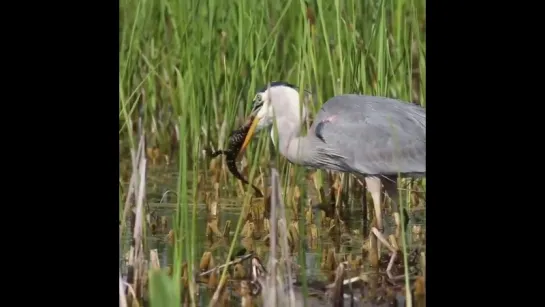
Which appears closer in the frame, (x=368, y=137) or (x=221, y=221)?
(x=221, y=221)

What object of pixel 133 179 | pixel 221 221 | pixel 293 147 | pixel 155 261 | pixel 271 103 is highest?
pixel 271 103

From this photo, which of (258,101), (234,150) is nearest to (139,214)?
(234,150)

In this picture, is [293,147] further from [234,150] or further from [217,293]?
[217,293]

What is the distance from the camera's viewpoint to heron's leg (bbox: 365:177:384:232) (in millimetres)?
3273

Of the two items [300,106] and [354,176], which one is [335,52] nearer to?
[300,106]

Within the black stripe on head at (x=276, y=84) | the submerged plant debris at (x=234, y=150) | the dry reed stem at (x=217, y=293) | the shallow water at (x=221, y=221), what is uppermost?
the black stripe on head at (x=276, y=84)

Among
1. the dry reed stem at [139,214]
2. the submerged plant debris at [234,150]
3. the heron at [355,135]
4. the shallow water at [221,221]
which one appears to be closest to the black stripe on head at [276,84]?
the heron at [355,135]

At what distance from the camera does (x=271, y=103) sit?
3316 mm

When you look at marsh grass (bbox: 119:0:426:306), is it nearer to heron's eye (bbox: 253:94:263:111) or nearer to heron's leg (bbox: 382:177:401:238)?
heron's eye (bbox: 253:94:263:111)

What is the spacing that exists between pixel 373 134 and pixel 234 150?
19.1 inches

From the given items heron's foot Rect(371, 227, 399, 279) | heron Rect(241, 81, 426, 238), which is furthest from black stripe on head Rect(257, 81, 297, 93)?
heron's foot Rect(371, 227, 399, 279)

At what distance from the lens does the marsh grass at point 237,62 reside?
3.29 metres

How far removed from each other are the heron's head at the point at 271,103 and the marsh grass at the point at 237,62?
27mm

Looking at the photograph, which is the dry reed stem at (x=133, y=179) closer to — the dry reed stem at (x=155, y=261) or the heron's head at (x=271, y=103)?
the dry reed stem at (x=155, y=261)
